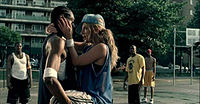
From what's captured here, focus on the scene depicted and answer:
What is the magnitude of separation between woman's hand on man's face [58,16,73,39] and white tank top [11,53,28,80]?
4.61 m

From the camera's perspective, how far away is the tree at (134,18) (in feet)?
85.3

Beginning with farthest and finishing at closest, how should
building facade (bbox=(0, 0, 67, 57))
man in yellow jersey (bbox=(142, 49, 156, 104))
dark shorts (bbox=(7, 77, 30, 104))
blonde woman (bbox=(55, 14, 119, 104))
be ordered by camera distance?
building facade (bbox=(0, 0, 67, 57))
man in yellow jersey (bbox=(142, 49, 156, 104))
dark shorts (bbox=(7, 77, 30, 104))
blonde woman (bbox=(55, 14, 119, 104))

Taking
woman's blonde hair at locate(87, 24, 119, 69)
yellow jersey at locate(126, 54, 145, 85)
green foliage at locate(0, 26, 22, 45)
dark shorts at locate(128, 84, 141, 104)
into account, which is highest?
green foliage at locate(0, 26, 22, 45)

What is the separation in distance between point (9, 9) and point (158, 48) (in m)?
48.0

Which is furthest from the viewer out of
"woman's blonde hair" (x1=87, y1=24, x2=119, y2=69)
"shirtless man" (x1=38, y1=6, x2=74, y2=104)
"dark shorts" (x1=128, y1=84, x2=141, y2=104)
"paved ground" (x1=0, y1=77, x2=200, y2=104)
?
"paved ground" (x1=0, y1=77, x2=200, y2=104)

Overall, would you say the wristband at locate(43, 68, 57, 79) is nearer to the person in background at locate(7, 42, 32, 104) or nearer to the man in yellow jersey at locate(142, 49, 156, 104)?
the person in background at locate(7, 42, 32, 104)

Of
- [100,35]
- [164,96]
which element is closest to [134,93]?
[164,96]

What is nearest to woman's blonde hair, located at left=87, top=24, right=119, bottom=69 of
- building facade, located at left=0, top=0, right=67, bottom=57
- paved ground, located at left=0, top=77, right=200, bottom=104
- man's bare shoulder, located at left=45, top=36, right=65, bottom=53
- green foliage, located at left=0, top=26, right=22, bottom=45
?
man's bare shoulder, located at left=45, top=36, right=65, bottom=53

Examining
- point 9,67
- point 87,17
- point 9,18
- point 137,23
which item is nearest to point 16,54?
point 9,67

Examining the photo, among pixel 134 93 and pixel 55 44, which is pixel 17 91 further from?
pixel 55 44

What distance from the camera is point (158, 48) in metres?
27.8

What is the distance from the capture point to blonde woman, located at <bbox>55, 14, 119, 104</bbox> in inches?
118

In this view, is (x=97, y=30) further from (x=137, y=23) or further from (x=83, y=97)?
(x=137, y=23)

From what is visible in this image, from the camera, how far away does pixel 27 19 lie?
68688 millimetres
